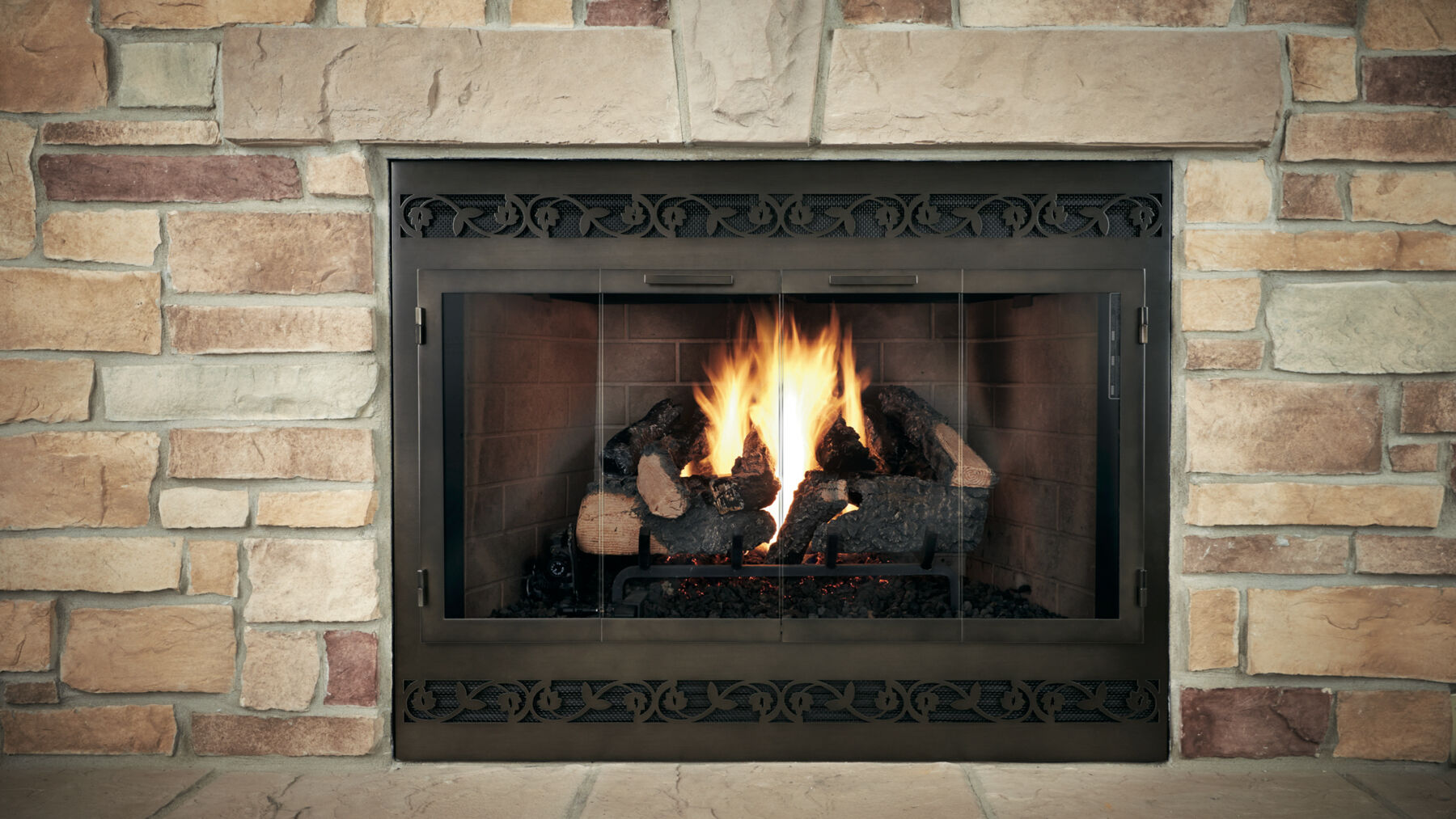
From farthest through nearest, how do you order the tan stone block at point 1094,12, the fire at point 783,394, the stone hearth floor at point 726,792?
the fire at point 783,394 → the tan stone block at point 1094,12 → the stone hearth floor at point 726,792

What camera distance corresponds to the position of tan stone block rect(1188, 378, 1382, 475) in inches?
68.6

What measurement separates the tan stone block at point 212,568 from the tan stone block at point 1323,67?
2.19 metres

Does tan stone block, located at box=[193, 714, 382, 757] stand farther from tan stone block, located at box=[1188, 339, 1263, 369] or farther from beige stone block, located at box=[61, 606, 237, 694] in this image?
tan stone block, located at box=[1188, 339, 1263, 369]

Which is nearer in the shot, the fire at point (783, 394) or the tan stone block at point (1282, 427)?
the tan stone block at point (1282, 427)

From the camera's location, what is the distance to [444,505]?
5.96 feet

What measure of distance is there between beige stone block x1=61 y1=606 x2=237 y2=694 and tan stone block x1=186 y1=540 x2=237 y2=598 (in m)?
0.04

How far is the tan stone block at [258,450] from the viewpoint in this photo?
5.77 ft

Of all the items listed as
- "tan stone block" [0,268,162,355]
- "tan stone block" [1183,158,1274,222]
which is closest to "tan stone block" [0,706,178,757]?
"tan stone block" [0,268,162,355]

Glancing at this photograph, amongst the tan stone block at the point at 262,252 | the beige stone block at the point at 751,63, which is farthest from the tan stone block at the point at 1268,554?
the tan stone block at the point at 262,252

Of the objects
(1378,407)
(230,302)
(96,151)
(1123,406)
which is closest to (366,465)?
(230,302)

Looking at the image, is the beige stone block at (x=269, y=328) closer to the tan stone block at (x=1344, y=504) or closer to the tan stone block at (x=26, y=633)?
the tan stone block at (x=26, y=633)

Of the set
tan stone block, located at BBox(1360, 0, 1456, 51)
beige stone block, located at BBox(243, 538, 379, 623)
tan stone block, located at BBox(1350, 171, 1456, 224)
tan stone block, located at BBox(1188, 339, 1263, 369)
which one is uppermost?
tan stone block, located at BBox(1360, 0, 1456, 51)

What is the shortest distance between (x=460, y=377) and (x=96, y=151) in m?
0.79

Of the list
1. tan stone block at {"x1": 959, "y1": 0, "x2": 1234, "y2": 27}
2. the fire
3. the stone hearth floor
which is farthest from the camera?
the fire
